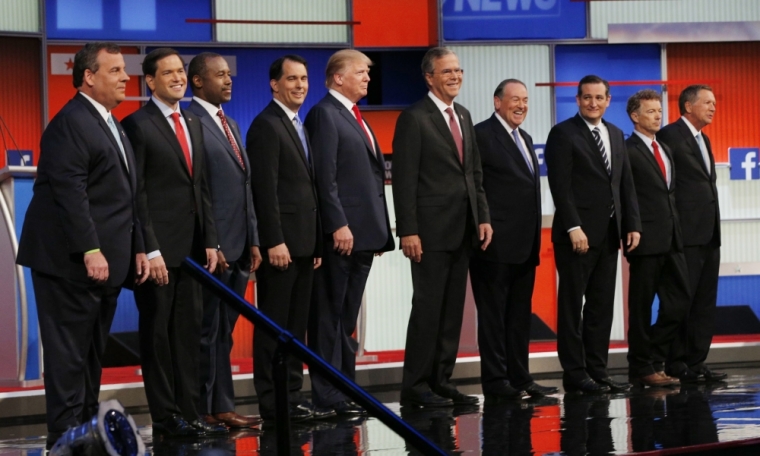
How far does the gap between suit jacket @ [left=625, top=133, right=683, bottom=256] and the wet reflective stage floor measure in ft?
2.83

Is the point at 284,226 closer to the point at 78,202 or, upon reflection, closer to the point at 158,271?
the point at 158,271

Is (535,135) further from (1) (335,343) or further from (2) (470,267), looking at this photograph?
(1) (335,343)

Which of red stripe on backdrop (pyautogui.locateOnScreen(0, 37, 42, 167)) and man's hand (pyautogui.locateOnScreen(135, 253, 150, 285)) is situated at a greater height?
red stripe on backdrop (pyautogui.locateOnScreen(0, 37, 42, 167))

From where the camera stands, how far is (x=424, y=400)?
5223mm

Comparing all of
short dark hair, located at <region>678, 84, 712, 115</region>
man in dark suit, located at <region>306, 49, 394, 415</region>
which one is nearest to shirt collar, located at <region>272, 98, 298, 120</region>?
man in dark suit, located at <region>306, 49, 394, 415</region>

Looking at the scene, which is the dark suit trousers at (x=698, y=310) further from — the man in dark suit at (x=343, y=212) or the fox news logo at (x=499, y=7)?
the fox news logo at (x=499, y=7)

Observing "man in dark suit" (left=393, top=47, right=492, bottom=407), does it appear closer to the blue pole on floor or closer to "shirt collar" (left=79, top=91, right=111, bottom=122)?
"shirt collar" (left=79, top=91, right=111, bottom=122)

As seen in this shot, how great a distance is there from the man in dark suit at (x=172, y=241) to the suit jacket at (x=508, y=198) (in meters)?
1.57

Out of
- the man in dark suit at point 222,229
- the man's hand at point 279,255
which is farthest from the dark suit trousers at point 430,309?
the man in dark suit at point 222,229

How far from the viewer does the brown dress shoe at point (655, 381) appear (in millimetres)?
5996

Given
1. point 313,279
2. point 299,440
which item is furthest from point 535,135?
point 299,440

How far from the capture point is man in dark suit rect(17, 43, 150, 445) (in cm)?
398

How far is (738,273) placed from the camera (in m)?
8.91

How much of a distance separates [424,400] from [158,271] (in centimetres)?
152
